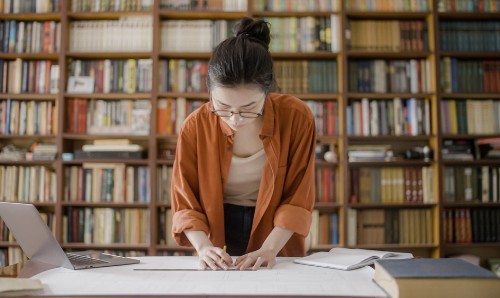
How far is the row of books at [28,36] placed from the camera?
336 centimetres

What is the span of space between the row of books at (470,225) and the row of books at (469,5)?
141 cm

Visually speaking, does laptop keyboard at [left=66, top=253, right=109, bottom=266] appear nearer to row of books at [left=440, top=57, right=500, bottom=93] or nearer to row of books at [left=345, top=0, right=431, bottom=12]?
row of books at [left=345, top=0, right=431, bottom=12]

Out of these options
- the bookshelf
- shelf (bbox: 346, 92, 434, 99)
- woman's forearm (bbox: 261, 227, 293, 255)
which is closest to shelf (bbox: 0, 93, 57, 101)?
the bookshelf

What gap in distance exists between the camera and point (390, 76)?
132 inches

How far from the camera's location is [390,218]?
330 centimetres

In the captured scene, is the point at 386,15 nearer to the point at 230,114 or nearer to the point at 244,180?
the point at 244,180

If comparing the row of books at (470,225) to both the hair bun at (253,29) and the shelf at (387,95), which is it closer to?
the shelf at (387,95)

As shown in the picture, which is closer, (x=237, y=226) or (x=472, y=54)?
(x=237, y=226)

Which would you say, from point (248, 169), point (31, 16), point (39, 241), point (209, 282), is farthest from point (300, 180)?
point (31, 16)

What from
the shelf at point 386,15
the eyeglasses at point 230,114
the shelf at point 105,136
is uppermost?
the shelf at point 386,15

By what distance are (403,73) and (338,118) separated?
1.87 ft

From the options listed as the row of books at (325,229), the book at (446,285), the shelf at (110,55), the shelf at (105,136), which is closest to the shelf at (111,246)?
the shelf at (105,136)

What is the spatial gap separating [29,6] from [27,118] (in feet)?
2.62

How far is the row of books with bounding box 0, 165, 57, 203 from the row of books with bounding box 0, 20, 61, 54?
0.84 meters
